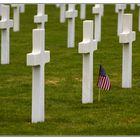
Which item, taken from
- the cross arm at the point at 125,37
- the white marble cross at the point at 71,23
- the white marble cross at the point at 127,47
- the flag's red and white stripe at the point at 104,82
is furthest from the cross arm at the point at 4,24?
the flag's red and white stripe at the point at 104,82

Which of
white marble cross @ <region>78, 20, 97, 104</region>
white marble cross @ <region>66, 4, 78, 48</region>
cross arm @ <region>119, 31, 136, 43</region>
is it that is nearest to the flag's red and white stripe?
white marble cross @ <region>78, 20, 97, 104</region>

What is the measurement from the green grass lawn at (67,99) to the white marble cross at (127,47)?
177mm

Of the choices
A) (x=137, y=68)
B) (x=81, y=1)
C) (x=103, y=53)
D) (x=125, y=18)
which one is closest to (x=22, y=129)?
(x=125, y=18)

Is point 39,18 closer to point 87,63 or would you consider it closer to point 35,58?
point 87,63

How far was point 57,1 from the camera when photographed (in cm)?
1309

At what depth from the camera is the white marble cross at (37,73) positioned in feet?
30.2

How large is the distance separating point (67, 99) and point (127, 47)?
5.11 feet

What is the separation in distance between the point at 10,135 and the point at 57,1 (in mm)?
4874

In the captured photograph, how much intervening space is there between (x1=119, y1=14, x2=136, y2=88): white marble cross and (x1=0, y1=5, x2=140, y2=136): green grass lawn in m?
0.18

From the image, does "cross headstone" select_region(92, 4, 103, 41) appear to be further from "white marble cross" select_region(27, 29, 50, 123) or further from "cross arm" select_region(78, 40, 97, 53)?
"white marble cross" select_region(27, 29, 50, 123)

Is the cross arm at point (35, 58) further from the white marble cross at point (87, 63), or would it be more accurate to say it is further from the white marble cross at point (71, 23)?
the white marble cross at point (71, 23)

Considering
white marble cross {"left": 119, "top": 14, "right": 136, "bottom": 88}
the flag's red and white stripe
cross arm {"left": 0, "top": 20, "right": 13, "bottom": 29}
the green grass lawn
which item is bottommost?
the green grass lawn

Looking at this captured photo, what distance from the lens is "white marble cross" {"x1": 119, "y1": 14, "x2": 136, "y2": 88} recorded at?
11828 mm

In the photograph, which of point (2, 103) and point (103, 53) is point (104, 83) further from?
point (103, 53)
